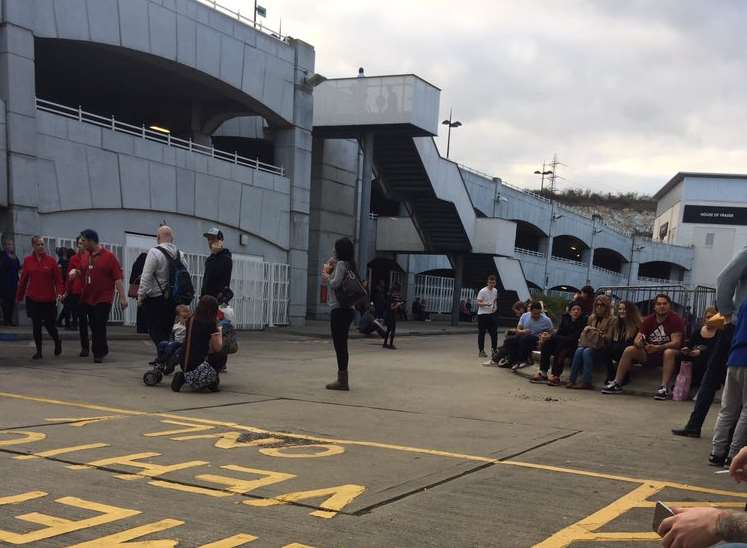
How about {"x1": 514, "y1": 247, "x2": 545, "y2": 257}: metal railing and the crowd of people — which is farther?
{"x1": 514, "y1": 247, "x2": 545, "y2": 257}: metal railing

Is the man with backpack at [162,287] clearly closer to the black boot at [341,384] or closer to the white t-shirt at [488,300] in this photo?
the black boot at [341,384]

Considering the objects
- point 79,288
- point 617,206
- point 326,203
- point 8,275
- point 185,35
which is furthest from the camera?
point 617,206

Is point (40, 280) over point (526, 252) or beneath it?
beneath

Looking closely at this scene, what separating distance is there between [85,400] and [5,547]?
3.94 m

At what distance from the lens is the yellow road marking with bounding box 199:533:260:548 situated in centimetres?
325

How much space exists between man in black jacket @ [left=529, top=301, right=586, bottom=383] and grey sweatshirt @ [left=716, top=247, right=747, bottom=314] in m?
4.43

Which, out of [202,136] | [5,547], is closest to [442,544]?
[5,547]

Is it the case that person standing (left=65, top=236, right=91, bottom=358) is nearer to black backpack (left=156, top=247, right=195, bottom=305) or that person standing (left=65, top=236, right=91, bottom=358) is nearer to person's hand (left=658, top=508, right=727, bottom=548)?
black backpack (left=156, top=247, right=195, bottom=305)

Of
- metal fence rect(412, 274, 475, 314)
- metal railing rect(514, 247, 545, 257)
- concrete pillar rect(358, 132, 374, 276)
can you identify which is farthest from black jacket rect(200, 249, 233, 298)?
metal railing rect(514, 247, 545, 257)

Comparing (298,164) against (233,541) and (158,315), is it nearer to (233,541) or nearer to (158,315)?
(158,315)

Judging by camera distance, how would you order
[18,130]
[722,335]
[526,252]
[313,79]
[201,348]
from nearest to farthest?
[722,335], [201,348], [18,130], [313,79], [526,252]

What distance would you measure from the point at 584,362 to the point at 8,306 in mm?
11391

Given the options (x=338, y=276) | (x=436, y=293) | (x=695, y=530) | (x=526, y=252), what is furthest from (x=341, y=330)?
(x=526, y=252)

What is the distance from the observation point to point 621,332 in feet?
32.2
